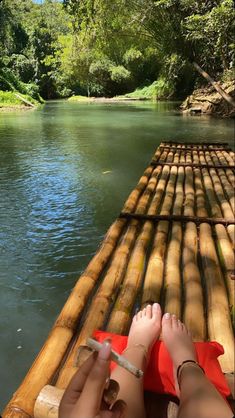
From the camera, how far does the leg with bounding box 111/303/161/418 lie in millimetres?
1331

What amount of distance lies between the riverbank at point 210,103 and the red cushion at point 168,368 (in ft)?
49.7

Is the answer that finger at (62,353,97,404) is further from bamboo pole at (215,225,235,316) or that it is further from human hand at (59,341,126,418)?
bamboo pole at (215,225,235,316)

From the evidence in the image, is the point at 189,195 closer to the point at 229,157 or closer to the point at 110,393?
the point at 229,157

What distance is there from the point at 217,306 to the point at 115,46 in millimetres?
21571

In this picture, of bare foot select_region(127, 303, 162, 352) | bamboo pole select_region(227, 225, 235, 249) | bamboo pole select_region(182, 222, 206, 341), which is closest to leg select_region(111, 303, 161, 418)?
bare foot select_region(127, 303, 162, 352)

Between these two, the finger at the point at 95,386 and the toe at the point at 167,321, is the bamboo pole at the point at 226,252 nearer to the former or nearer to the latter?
the toe at the point at 167,321

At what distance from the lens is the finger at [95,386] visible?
111 cm

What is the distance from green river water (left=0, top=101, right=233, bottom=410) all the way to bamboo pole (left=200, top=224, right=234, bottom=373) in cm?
112

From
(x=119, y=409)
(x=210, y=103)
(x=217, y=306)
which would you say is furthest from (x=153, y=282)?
(x=210, y=103)

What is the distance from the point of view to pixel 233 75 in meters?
11.6

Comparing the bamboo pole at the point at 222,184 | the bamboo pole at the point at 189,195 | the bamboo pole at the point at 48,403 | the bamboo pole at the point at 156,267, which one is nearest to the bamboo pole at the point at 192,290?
the bamboo pole at the point at 156,267

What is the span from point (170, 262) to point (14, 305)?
1.23 meters

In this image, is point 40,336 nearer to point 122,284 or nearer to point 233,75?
point 122,284

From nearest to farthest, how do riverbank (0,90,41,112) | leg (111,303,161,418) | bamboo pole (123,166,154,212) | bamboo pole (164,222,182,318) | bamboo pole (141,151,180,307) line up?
1. leg (111,303,161,418)
2. bamboo pole (164,222,182,318)
3. bamboo pole (141,151,180,307)
4. bamboo pole (123,166,154,212)
5. riverbank (0,90,41,112)
